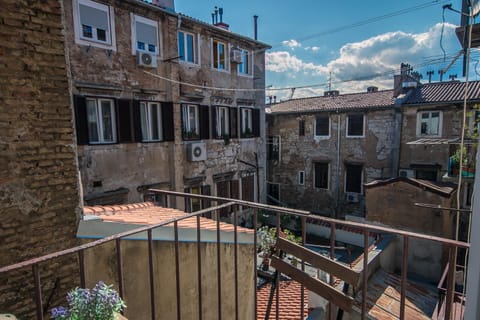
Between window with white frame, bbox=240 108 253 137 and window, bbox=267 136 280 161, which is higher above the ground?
window with white frame, bbox=240 108 253 137

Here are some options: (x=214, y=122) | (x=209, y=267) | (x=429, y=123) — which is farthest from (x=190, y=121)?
(x=429, y=123)

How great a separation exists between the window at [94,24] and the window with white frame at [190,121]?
10.9 feet

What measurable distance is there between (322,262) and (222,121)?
10356mm

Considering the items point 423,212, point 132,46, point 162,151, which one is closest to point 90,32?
point 132,46

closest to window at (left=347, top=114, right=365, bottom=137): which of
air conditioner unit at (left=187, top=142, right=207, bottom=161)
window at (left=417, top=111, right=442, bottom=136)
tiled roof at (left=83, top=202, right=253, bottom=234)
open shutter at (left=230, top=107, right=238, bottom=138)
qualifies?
window at (left=417, top=111, right=442, bottom=136)

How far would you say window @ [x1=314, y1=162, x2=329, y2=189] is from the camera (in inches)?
646

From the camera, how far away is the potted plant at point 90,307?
5.12ft

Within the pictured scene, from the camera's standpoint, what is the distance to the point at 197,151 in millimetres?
10750

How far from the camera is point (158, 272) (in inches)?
136

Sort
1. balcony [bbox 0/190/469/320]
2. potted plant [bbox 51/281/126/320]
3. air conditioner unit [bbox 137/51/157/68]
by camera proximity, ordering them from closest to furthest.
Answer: potted plant [bbox 51/281/126/320] < balcony [bbox 0/190/469/320] < air conditioner unit [bbox 137/51/157/68]

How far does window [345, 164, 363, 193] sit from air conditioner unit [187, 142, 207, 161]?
881 centimetres

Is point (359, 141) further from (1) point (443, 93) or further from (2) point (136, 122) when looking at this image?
(2) point (136, 122)

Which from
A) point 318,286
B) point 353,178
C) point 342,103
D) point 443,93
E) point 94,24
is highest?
point 94,24

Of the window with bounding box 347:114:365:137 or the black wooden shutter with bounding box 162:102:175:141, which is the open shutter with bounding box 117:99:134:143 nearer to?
the black wooden shutter with bounding box 162:102:175:141
